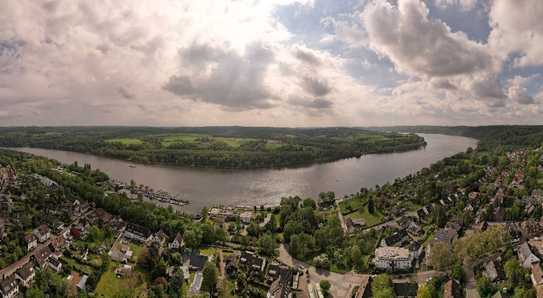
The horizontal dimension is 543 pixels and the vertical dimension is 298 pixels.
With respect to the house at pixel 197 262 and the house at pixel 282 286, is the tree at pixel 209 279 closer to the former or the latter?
the house at pixel 197 262

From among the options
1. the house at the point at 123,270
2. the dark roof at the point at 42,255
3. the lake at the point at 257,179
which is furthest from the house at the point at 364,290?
the lake at the point at 257,179

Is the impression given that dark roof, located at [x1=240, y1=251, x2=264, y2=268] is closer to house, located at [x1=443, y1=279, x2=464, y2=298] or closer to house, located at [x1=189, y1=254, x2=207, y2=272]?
house, located at [x1=189, y1=254, x2=207, y2=272]

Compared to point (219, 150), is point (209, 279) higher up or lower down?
lower down

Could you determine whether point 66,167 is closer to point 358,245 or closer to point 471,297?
point 358,245

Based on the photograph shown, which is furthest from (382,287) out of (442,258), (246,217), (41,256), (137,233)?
(41,256)

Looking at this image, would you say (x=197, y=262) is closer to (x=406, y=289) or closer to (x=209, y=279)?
(x=209, y=279)

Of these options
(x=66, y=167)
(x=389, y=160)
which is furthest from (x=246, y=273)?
(x=389, y=160)

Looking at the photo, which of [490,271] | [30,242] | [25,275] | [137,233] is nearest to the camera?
[490,271]
